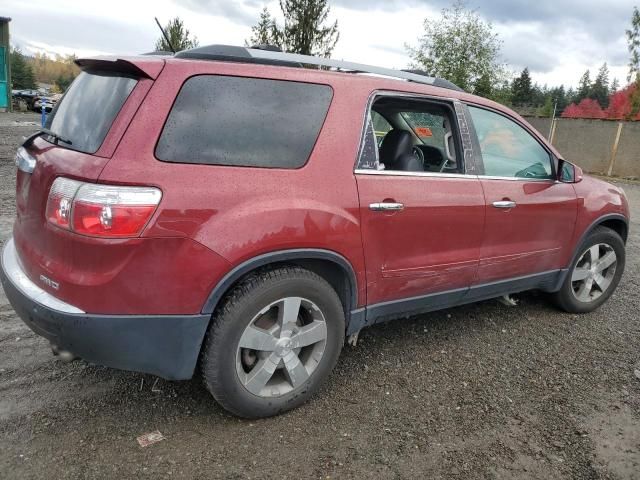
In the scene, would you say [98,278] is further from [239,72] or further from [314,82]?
[314,82]

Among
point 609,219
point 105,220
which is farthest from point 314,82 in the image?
point 609,219

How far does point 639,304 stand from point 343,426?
11.5ft

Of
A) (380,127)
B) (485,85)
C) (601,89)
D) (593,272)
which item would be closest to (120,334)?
(380,127)

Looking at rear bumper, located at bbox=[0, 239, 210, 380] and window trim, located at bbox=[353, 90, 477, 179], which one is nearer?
rear bumper, located at bbox=[0, 239, 210, 380]

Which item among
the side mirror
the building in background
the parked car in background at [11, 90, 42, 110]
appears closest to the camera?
the side mirror

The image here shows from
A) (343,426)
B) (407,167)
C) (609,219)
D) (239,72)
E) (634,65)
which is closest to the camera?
(239,72)

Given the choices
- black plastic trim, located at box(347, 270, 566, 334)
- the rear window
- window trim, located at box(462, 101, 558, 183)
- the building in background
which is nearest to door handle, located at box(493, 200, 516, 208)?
window trim, located at box(462, 101, 558, 183)

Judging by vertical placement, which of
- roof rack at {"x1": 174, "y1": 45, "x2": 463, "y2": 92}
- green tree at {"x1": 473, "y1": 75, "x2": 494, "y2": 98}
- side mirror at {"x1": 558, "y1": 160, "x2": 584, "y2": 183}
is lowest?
side mirror at {"x1": 558, "y1": 160, "x2": 584, "y2": 183}

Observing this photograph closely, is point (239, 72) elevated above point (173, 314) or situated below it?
above

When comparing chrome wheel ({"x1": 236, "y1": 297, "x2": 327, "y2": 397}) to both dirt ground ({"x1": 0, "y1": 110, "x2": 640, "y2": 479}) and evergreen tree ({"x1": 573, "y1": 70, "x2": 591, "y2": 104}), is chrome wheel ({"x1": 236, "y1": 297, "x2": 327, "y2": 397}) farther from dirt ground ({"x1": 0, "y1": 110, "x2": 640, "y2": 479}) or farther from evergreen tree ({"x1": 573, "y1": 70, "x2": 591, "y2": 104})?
evergreen tree ({"x1": 573, "y1": 70, "x2": 591, "y2": 104})

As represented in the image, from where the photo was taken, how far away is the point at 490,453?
8.37 feet

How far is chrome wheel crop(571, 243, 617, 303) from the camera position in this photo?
14.2 ft

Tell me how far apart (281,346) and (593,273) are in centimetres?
311

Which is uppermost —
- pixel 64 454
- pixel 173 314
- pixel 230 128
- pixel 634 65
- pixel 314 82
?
pixel 634 65
